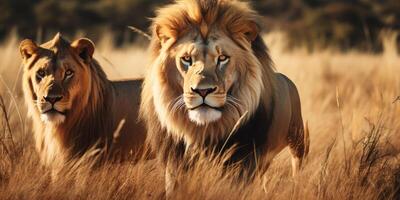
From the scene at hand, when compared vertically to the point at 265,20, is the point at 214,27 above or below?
above

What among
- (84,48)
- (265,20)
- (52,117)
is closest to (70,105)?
(52,117)

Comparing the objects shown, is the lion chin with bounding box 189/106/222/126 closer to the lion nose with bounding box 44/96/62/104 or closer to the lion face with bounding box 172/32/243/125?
the lion face with bounding box 172/32/243/125

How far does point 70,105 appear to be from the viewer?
14.7 ft

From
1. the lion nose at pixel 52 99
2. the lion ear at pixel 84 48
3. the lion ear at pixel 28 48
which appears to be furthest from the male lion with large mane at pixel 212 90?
the lion ear at pixel 28 48

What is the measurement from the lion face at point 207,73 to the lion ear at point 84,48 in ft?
2.88

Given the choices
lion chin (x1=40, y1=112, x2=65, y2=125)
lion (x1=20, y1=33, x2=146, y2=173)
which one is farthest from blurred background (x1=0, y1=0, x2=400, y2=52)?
lion chin (x1=40, y1=112, x2=65, y2=125)

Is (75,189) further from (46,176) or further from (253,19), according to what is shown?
(253,19)

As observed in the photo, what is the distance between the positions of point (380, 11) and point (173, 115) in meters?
19.2

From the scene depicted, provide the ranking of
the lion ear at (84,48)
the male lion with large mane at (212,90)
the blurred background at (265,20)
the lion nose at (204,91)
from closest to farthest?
the lion nose at (204,91) → the male lion with large mane at (212,90) → the lion ear at (84,48) → the blurred background at (265,20)

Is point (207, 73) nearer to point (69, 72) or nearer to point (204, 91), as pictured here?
point (204, 91)

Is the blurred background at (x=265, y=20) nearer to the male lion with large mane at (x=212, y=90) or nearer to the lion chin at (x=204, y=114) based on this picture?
the male lion with large mane at (x=212, y=90)

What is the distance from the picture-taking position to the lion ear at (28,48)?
4527 mm

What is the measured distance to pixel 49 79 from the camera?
14.3 ft

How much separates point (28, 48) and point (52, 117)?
0.46 m
